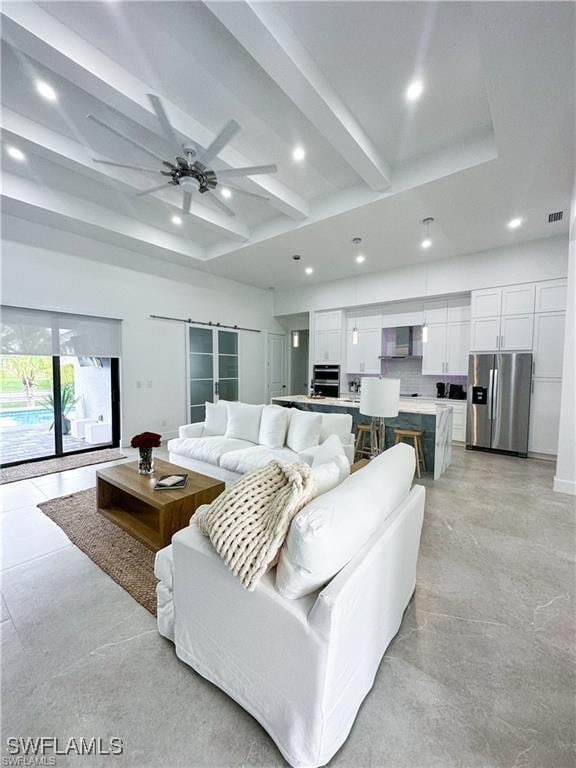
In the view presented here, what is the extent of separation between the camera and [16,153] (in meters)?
3.14

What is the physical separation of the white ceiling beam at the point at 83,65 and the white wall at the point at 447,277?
4.13 meters

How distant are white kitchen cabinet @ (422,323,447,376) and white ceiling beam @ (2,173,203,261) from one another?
15.1ft

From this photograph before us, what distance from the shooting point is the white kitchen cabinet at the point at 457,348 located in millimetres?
5441

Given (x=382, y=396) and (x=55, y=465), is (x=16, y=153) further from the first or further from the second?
(x=382, y=396)

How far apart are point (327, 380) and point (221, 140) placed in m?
5.09

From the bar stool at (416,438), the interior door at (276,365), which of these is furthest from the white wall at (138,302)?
the bar stool at (416,438)

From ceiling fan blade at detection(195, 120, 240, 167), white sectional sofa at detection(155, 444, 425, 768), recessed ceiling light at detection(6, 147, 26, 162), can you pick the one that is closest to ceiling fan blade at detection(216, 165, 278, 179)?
ceiling fan blade at detection(195, 120, 240, 167)

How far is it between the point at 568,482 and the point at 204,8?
5208 mm

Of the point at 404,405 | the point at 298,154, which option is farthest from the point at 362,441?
the point at 298,154

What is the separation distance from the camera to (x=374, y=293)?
619 centimetres

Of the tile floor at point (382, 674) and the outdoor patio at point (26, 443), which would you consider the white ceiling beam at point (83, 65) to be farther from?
the outdoor patio at point (26, 443)

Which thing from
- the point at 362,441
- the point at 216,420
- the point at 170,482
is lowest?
the point at 362,441

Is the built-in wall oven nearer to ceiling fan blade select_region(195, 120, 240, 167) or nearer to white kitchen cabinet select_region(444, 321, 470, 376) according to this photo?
white kitchen cabinet select_region(444, 321, 470, 376)

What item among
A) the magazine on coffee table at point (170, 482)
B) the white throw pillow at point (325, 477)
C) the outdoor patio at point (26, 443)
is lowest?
the outdoor patio at point (26, 443)
